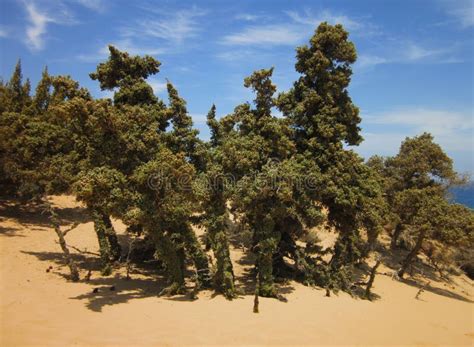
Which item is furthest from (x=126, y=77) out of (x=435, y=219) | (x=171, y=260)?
(x=435, y=219)

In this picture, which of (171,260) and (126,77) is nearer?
(171,260)

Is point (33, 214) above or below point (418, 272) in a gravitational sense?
above

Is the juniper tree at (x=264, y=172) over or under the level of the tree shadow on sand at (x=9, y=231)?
over

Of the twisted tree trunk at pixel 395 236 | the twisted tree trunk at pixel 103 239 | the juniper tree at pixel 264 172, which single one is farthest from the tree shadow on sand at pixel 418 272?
the twisted tree trunk at pixel 103 239

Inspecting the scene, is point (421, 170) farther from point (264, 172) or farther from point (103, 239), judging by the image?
point (103, 239)

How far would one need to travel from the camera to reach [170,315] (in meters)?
13.7

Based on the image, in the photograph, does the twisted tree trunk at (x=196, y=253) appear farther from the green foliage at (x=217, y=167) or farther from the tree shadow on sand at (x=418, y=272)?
the tree shadow on sand at (x=418, y=272)

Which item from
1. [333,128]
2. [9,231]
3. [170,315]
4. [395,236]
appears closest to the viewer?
[170,315]

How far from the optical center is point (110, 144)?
15.4 metres

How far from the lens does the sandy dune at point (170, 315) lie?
11344 mm

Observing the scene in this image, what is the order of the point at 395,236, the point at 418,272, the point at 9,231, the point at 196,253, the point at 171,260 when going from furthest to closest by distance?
1. the point at 395,236
2. the point at 418,272
3. the point at 9,231
4. the point at 196,253
5. the point at 171,260

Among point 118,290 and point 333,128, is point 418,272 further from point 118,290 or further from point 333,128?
point 118,290

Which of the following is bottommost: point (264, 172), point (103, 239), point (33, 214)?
point (103, 239)

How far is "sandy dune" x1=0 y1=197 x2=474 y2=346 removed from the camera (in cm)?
1134
